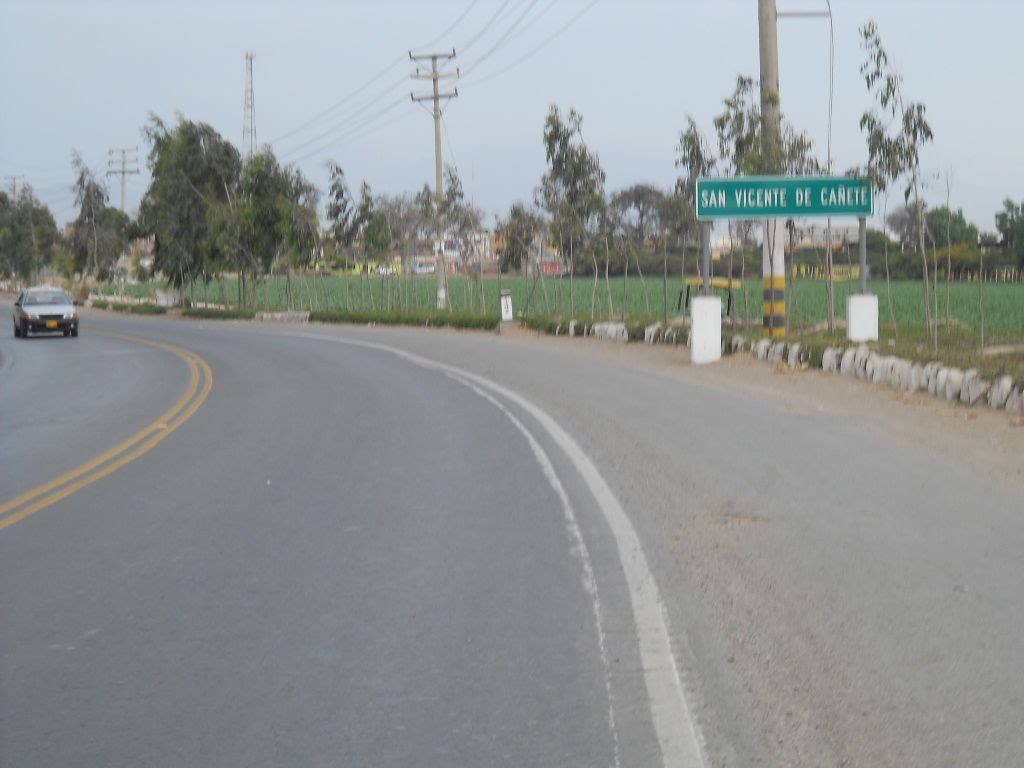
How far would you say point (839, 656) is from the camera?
5.91 m

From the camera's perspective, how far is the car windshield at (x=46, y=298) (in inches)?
1677

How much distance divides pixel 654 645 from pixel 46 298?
40705 millimetres

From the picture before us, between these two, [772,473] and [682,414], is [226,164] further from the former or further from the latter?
[772,473]

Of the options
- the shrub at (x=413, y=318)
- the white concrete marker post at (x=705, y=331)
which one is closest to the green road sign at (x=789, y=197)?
the white concrete marker post at (x=705, y=331)

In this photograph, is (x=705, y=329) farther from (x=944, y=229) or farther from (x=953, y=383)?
(x=944, y=229)

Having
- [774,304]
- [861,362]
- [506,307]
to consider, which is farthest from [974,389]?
[506,307]

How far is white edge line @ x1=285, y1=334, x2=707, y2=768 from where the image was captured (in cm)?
488

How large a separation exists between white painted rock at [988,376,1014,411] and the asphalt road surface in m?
0.52

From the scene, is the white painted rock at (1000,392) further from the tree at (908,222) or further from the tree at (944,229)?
the tree at (944,229)

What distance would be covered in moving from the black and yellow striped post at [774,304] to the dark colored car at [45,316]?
2448 cm

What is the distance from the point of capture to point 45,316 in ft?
136

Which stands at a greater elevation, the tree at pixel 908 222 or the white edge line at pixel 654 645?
the tree at pixel 908 222

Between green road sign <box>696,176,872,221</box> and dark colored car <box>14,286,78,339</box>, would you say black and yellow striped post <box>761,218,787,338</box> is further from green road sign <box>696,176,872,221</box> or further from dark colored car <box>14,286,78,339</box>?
dark colored car <box>14,286,78,339</box>

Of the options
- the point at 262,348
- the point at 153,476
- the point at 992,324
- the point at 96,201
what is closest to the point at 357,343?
the point at 262,348
